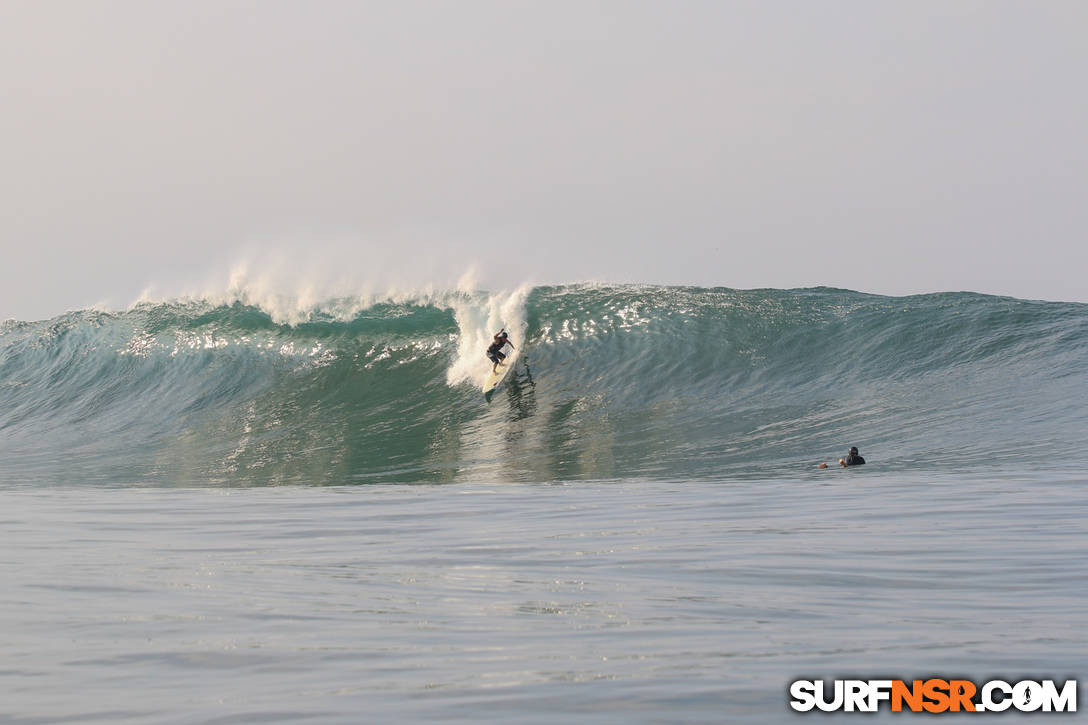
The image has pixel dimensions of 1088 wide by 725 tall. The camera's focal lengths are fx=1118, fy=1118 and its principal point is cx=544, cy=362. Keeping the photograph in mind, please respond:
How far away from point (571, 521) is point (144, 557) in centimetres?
292

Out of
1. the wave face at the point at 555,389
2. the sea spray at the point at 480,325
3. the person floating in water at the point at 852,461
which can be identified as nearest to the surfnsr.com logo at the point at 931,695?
the wave face at the point at 555,389

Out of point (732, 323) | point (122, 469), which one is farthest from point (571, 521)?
point (732, 323)

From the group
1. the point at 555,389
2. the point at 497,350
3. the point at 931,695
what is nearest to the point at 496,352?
the point at 497,350

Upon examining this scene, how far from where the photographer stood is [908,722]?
324 cm

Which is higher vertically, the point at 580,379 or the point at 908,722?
the point at 580,379

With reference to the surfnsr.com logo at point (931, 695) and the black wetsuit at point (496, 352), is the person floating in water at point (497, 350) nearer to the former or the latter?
the black wetsuit at point (496, 352)

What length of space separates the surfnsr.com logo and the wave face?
742 cm

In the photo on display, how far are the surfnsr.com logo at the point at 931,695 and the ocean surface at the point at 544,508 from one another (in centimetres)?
9

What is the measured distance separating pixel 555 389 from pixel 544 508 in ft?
29.5

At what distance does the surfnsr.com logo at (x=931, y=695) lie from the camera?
11.0 ft

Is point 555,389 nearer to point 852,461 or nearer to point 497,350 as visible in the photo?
point 497,350

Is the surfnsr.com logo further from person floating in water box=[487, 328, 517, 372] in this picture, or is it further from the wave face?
person floating in water box=[487, 328, 517, 372]

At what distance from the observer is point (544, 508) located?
352 inches

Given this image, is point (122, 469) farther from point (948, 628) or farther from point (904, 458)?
point (948, 628)
